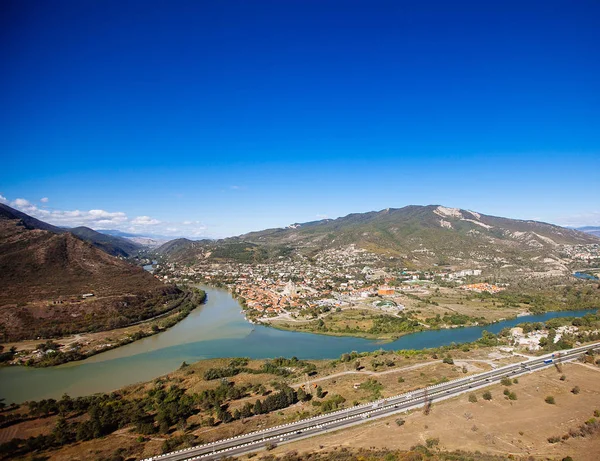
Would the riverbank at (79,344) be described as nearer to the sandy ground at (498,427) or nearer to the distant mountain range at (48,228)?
the sandy ground at (498,427)

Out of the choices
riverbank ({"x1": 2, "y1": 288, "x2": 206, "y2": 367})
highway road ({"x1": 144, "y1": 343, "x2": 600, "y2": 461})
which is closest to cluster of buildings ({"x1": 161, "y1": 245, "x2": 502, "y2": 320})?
riverbank ({"x1": 2, "y1": 288, "x2": 206, "y2": 367})

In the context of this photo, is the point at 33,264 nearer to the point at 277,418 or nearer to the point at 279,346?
the point at 279,346

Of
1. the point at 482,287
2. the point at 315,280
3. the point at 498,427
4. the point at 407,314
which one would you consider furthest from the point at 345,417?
the point at 315,280

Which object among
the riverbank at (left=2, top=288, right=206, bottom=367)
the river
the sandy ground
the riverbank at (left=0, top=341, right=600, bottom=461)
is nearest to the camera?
the sandy ground

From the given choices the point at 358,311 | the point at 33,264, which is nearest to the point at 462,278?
the point at 358,311

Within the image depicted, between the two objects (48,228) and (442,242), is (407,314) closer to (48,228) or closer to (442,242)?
(442,242)

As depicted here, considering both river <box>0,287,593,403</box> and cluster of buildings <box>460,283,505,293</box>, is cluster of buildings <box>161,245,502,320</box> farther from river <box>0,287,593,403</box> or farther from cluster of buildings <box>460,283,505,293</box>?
cluster of buildings <box>460,283,505,293</box>
